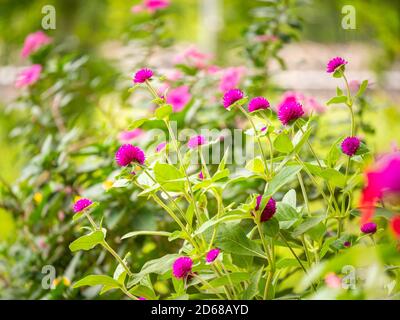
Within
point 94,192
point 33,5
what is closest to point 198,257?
point 94,192

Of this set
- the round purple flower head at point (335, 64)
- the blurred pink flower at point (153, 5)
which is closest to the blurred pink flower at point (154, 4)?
the blurred pink flower at point (153, 5)

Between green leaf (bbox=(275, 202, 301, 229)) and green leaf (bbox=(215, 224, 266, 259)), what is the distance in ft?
0.14

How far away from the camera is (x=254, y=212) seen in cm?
65

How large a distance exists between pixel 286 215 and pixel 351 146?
0.11 meters

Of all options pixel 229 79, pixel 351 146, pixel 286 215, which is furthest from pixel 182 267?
pixel 229 79

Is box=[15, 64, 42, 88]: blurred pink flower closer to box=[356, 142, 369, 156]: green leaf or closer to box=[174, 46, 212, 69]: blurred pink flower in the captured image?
box=[174, 46, 212, 69]: blurred pink flower

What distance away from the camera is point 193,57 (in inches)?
60.5

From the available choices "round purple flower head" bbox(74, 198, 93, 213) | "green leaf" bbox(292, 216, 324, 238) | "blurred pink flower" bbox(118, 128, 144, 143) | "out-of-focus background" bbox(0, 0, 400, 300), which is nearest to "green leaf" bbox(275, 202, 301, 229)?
"green leaf" bbox(292, 216, 324, 238)

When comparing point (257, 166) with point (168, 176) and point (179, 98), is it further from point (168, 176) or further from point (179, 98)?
point (179, 98)

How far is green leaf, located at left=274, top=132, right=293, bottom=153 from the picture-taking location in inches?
26.6

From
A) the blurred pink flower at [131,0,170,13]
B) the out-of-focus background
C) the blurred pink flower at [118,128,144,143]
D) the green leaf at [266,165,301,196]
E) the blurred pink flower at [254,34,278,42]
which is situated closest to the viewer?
the green leaf at [266,165,301,196]
